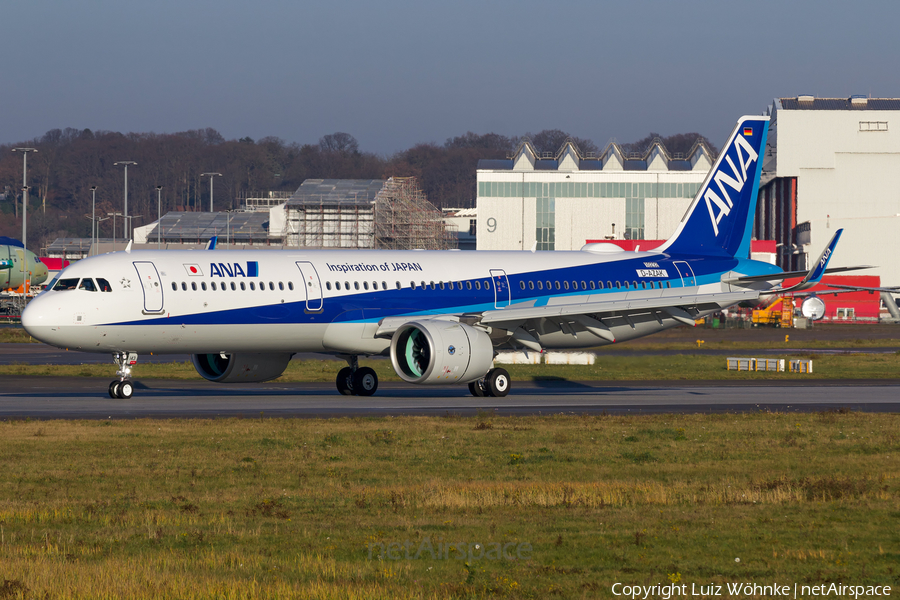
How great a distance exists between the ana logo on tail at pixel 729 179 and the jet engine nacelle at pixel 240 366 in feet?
59.2

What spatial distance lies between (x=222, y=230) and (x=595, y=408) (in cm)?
14960

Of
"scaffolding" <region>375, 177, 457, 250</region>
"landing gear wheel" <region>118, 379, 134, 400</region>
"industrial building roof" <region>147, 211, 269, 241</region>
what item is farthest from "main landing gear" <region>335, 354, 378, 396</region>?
"industrial building roof" <region>147, 211, 269, 241</region>

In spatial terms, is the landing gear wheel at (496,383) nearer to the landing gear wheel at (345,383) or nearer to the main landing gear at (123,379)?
the landing gear wheel at (345,383)

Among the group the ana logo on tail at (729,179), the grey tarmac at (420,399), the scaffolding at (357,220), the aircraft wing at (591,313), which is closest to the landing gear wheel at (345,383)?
the grey tarmac at (420,399)

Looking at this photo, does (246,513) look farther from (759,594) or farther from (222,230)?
(222,230)

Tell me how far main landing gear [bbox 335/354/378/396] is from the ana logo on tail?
50.6 ft

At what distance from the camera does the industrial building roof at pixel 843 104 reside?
138 m

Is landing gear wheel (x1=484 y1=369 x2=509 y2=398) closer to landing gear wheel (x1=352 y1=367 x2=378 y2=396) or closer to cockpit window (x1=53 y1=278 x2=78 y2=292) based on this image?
landing gear wheel (x1=352 y1=367 x2=378 y2=396)

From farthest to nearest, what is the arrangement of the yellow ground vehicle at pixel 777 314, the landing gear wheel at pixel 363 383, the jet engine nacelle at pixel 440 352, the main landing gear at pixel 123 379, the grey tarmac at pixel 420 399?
the yellow ground vehicle at pixel 777 314 < the landing gear wheel at pixel 363 383 < the main landing gear at pixel 123 379 < the jet engine nacelle at pixel 440 352 < the grey tarmac at pixel 420 399

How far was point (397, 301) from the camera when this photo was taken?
3647cm

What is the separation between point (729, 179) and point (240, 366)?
20772 mm

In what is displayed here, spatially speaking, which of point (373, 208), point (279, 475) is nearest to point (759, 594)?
point (279, 475)

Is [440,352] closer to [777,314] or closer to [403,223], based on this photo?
[777,314]

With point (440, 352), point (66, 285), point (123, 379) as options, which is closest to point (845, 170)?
point (440, 352)
